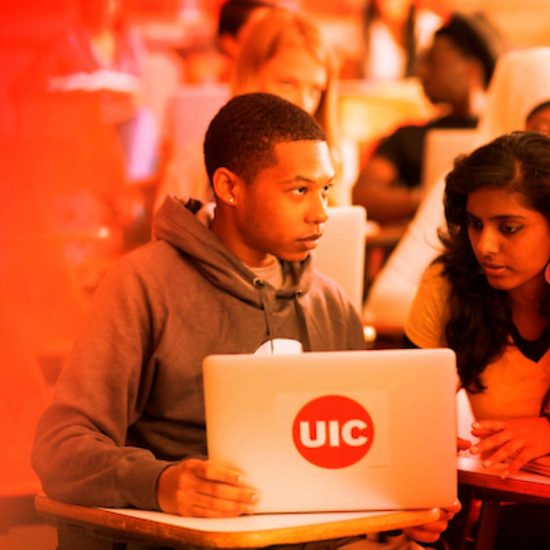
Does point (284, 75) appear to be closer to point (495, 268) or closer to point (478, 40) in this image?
point (495, 268)

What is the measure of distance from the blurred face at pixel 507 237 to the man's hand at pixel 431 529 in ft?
1.64

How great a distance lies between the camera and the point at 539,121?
2.97 m

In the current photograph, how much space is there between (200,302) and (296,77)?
3.84ft

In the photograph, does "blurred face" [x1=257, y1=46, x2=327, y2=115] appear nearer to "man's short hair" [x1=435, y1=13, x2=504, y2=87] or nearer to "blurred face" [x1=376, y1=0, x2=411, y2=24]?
"man's short hair" [x1=435, y1=13, x2=504, y2=87]

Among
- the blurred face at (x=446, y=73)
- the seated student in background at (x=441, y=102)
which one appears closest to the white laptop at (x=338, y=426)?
the seated student in background at (x=441, y=102)

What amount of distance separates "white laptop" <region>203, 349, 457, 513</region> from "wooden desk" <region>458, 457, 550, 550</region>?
0.19 meters

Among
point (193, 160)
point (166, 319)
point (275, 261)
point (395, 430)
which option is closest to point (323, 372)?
point (395, 430)

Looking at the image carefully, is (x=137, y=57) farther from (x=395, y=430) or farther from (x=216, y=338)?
(x=395, y=430)

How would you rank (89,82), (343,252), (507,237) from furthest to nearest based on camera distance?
1. (89,82)
2. (343,252)
3. (507,237)

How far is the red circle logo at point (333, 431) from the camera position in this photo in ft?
5.30

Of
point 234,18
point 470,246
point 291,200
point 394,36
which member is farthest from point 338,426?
point 394,36

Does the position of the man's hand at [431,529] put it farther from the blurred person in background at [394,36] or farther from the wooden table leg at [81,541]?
the blurred person in background at [394,36]

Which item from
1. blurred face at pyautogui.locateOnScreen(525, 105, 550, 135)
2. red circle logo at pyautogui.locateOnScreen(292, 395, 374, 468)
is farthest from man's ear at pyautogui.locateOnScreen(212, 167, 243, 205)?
blurred face at pyautogui.locateOnScreen(525, 105, 550, 135)

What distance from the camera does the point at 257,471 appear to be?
1.63 m
